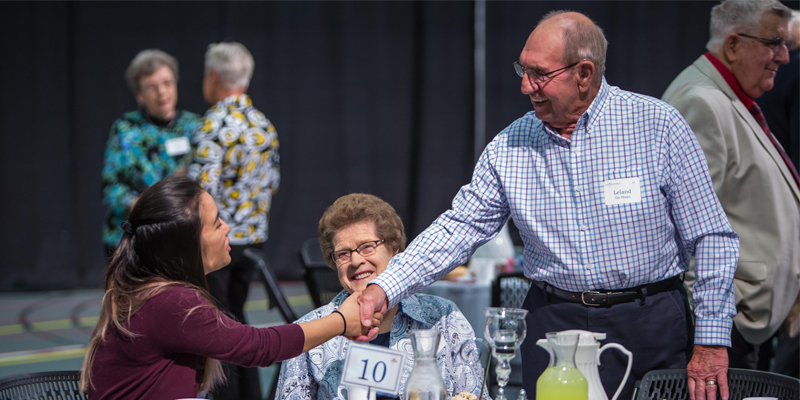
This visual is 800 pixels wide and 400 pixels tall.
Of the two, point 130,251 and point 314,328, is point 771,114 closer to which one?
point 314,328

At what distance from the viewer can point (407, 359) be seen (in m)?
1.96

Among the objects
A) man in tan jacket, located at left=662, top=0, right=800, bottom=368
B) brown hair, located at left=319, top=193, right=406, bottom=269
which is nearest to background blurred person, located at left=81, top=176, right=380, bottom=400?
brown hair, located at left=319, top=193, right=406, bottom=269

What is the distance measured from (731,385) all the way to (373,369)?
1.00 m

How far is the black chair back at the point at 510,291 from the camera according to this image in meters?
2.88

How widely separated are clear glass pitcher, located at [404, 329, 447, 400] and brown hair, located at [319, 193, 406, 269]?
0.74 metres

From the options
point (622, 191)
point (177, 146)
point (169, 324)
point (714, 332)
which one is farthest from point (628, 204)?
point (177, 146)

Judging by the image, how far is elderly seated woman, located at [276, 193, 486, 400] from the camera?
192 centimetres

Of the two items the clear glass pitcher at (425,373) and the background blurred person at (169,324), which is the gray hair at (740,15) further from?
the clear glass pitcher at (425,373)

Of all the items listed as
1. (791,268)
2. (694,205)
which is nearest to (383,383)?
(694,205)

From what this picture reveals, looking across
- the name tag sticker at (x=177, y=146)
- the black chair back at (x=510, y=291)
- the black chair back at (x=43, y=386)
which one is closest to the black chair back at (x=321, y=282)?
the black chair back at (x=510, y=291)

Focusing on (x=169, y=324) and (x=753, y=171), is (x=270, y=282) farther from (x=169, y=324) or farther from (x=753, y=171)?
(x=753, y=171)

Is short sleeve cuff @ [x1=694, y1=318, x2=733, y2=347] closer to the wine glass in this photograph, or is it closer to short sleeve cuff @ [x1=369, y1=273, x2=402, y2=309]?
the wine glass

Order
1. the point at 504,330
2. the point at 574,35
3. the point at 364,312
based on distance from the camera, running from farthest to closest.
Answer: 1. the point at 574,35
2. the point at 364,312
3. the point at 504,330

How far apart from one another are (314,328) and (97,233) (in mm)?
6734
